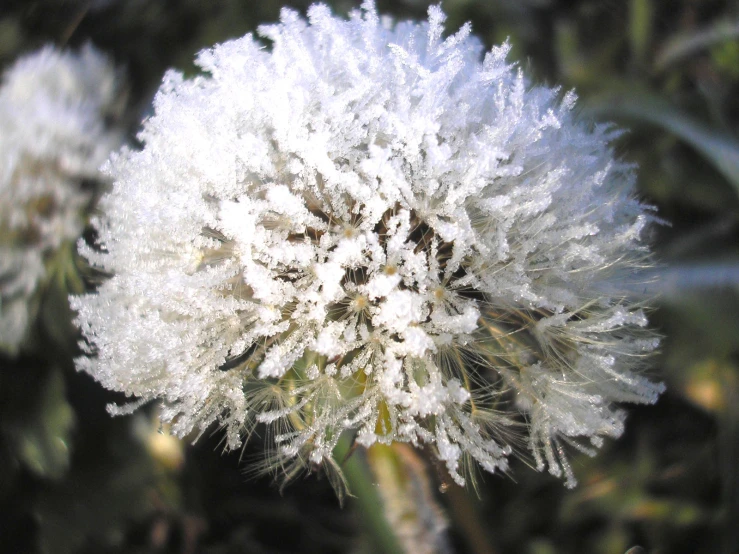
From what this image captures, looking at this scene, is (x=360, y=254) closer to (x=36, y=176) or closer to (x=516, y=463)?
(x=36, y=176)

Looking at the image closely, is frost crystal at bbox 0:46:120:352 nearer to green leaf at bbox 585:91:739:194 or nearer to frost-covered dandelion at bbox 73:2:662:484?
frost-covered dandelion at bbox 73:2:662:484

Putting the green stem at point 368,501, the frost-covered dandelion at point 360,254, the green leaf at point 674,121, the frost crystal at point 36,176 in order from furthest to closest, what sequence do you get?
1. the green leaf at point 674,121
2. the frost crystal at point 36,176
3. the green stem at point 368,501
4. the frost-covered dandelion at point 360,254

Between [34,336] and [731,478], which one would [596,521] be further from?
[34,336]

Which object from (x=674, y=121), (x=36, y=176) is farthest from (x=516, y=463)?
(x=36, y=176)

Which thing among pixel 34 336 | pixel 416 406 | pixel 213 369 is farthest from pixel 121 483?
pixel 416 406

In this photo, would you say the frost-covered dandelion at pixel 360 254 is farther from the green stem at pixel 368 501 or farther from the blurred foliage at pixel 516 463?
the blurred foliage at pixel 516 463

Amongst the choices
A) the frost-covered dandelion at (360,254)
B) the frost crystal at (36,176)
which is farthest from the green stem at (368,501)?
the frost crystal at (36,176)
